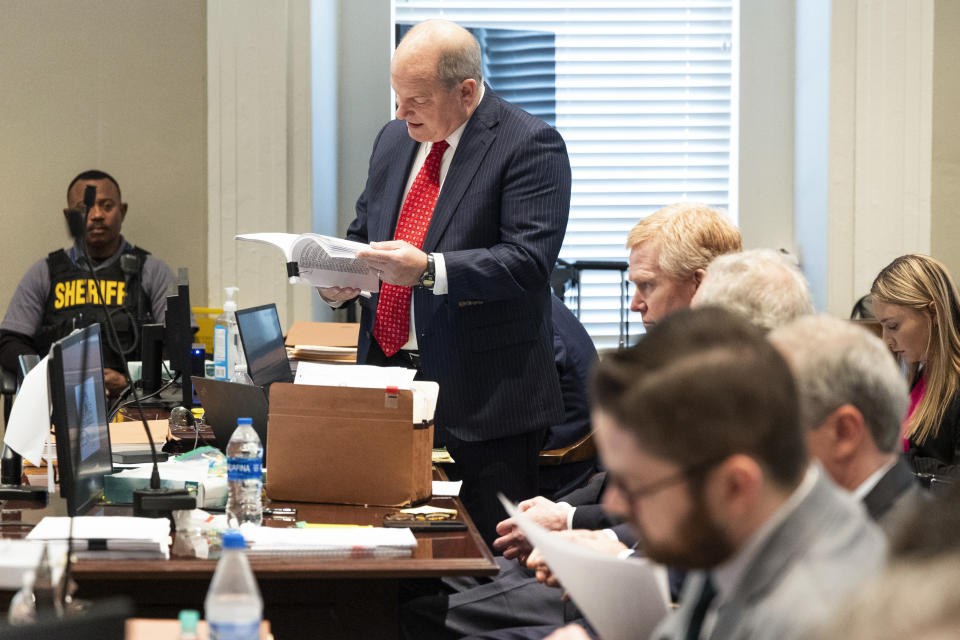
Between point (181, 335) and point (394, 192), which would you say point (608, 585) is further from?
point (181, 335)

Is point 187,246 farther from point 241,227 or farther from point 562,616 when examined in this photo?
point 562,616

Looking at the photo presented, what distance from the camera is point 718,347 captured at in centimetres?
99

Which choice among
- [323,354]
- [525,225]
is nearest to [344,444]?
[525,225]

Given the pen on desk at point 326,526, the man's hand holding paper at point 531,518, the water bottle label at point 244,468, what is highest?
the water bottle label at point 244,468

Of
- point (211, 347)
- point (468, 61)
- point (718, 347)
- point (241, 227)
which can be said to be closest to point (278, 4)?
point (241, 227)

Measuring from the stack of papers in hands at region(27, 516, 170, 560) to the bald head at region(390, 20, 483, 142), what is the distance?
140 centimetres

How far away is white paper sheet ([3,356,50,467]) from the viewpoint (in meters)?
2.13

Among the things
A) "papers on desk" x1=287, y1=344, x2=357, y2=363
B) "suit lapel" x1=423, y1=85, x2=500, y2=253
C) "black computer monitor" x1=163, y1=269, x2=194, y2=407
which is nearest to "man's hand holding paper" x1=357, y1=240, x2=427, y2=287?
"suit lapel" x1=423, y1=85, x2=500, y2=253

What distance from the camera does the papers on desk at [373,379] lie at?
7.23 feet

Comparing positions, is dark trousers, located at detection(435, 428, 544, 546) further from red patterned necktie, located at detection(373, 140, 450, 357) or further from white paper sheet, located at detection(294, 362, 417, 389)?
white paper sheet, located at detection(294, 362, 417, 389)

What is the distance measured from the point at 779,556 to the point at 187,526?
1226 millimetres

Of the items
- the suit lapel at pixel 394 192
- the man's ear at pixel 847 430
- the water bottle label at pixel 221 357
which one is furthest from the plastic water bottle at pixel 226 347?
the man's ear at pixel 847 430

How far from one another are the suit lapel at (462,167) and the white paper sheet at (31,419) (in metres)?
1.07

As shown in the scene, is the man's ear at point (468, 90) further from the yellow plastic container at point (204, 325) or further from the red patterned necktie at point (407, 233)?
the yellow plastic container at point (204, 325)
